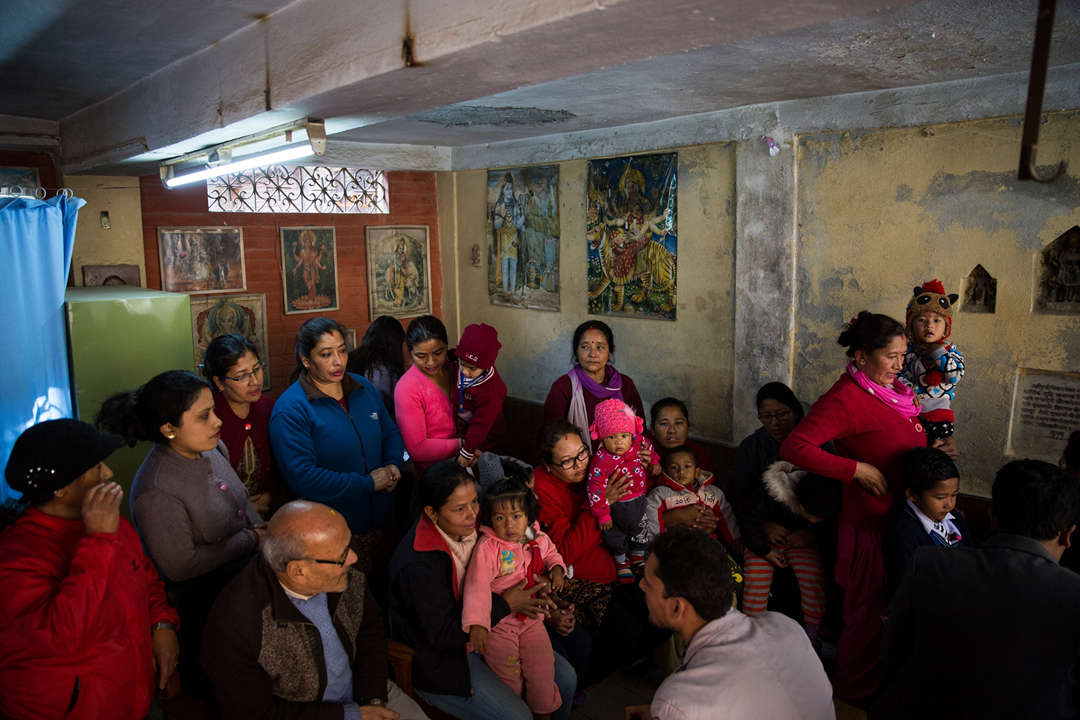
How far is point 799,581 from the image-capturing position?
439cm

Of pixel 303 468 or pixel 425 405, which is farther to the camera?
pixel 425 405

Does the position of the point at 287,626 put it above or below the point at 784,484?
below

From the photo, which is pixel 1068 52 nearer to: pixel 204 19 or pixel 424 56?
pixel 424 56

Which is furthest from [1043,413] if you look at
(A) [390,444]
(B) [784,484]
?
(A) [390,444]

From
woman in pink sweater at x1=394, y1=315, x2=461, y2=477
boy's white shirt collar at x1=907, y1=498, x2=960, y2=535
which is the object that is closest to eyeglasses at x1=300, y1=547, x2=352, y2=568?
woman in pink sweater at x1=394, y1=315, x2=461, y2=477

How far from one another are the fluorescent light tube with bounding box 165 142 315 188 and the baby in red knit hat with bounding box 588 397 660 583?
224cm

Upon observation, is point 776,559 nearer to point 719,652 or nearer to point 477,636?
point 477,636

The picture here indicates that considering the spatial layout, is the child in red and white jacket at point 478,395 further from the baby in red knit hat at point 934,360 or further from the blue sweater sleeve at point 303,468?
the baby in red knit hat at point 934,360

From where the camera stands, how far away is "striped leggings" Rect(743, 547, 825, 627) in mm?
4324

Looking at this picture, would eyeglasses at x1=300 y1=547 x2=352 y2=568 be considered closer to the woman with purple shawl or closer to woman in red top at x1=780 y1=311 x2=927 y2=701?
woman in red top at x1=780 y1=311 x2=927 y2=701

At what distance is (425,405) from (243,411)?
49.3 inches

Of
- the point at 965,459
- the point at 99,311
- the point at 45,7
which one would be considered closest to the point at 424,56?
the point at 45,7

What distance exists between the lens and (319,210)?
7.35 metres

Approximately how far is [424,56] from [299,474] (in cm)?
244
